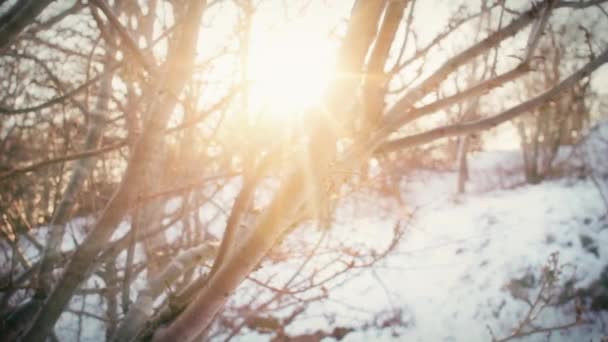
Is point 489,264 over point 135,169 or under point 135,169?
over

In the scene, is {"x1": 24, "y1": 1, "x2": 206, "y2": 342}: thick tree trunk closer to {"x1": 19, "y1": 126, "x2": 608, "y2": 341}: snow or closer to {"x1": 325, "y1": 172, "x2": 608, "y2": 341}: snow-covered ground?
{"x1": 19, "y1": 126, "x2": 608, "y2": 341}: snow

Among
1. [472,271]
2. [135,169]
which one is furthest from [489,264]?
[135,169]

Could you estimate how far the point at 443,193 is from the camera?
14570mm

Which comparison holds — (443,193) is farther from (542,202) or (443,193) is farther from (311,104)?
(311,104)

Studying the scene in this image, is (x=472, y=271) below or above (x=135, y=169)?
above

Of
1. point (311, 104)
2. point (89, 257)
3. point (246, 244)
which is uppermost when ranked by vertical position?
point (311, 104)

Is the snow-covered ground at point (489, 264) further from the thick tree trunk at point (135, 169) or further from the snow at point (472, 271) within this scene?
the thick tree trunk at point (135, 169)

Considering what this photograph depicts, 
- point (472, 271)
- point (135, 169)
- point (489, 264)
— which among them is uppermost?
point (489, 264)

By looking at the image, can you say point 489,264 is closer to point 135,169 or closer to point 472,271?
point 472,271

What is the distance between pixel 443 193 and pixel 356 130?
1484 cm

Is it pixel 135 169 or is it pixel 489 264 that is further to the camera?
pixel 489 264

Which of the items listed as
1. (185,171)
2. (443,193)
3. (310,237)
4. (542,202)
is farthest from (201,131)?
(443,193)

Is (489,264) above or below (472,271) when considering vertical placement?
above

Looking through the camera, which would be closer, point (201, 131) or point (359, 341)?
point (201, 131)
